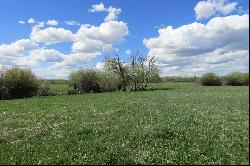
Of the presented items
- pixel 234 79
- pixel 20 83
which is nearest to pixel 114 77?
pixel 20 83

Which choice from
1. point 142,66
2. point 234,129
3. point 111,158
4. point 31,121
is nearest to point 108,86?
point 142,66

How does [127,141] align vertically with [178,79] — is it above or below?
below

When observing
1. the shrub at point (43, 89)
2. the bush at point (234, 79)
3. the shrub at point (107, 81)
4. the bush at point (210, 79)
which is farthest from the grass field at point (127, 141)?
the bush at point (234, 79)

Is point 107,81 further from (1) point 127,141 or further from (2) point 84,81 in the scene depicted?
(1) point 127,141

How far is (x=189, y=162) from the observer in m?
14.6

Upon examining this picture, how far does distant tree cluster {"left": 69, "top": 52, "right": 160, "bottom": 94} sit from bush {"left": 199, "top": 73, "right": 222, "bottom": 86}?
106ft

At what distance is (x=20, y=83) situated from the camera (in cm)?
7581

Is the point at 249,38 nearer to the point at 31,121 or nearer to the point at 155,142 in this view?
the point at 155,142

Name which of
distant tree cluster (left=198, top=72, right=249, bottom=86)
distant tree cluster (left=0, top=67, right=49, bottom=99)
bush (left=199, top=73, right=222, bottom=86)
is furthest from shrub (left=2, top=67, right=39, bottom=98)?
distant tree cluster (left=198, top=72, right=249, bottom=86)

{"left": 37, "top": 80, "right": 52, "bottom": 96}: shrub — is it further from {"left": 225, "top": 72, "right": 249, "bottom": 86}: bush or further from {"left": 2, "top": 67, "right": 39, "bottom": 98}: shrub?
{"left": 225, "top": 72, "right": 249, "bottom": 86}: bush

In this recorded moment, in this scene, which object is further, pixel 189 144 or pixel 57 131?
pixel 57 131

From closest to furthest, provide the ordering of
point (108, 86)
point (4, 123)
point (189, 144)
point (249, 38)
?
point (249, 38) < point (189, 144) < point (4, 123) < point (108, 86)

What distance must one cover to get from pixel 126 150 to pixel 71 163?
2719mm

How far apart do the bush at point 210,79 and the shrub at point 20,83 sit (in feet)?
228
